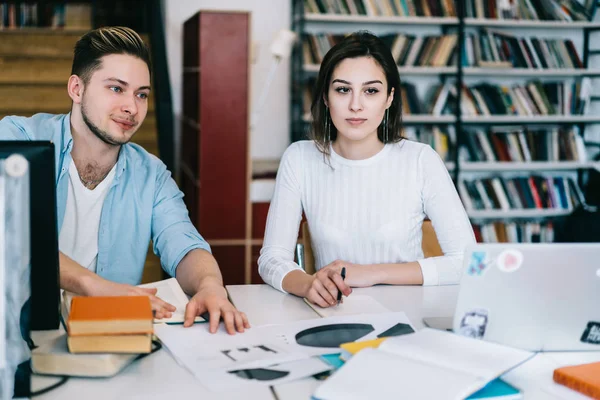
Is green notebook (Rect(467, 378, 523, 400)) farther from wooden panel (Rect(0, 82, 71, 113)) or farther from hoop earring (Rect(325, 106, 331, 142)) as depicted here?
wooden panel (Rect(0, 82, 71, 113))

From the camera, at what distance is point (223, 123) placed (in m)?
3.53

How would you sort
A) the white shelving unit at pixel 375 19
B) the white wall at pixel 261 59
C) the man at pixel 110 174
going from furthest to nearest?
the white wall at pixel 261 59 → the white shelving unit at pixel 375 19 → the man at pixel 110 174

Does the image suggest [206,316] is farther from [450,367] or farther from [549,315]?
[549,315]

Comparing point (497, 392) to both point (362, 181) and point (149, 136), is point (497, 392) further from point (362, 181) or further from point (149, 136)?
point (149, 136)

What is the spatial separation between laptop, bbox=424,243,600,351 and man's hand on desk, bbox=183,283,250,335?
0.40m

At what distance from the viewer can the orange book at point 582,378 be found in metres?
1.02

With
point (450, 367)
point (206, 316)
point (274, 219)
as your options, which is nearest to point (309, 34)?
point (274, 219)

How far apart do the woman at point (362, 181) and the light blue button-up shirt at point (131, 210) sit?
0.82 feet

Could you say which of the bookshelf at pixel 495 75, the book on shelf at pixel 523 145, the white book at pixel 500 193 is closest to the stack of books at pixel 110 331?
the bookshelf at pixel 495 75

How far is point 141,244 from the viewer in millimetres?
1837

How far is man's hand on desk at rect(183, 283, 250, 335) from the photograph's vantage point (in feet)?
4.14

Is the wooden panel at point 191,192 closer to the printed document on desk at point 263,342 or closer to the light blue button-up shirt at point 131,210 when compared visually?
the light blue button-up shirt at point 131,210

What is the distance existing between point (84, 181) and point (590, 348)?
1280mm

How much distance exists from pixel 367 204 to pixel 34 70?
355 cm
